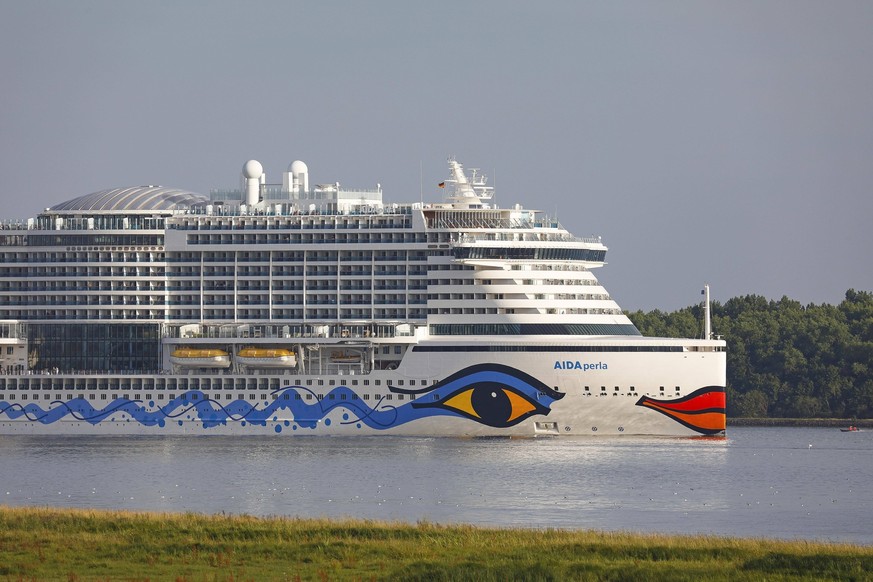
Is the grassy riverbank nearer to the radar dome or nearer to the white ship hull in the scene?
the white ship hull

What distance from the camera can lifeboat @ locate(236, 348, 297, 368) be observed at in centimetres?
9056

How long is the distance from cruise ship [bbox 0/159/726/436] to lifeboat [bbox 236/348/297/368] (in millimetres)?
94

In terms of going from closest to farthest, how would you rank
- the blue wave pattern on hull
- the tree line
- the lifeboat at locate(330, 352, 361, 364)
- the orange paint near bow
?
the orange paint near bow
the blue wave pattern on hull
the lifeboat at locate(330, 352, 361, 364)
the tree line

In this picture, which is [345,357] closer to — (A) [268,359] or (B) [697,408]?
(A) [268,359]

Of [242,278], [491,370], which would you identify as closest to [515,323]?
[491,370]

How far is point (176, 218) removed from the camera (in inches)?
3757

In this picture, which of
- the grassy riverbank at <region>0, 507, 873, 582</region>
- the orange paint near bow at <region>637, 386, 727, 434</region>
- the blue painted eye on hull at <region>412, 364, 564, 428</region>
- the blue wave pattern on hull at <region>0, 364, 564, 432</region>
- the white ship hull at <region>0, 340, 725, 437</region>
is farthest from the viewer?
the blue wave pattern on hull at <region>0, 364, 564, 432</region>

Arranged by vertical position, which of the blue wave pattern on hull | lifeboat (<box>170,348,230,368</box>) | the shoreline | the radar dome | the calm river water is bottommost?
the shoreline

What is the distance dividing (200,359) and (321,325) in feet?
22.3

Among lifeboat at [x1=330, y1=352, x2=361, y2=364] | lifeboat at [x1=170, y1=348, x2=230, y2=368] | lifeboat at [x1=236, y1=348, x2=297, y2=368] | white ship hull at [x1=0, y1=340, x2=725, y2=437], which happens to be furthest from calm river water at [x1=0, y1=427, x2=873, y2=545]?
lifeboat at [x1=330, y1=352, x2=361, y2=364]

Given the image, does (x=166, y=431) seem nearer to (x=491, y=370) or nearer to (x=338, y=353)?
(x=338, y=353)

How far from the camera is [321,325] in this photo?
92.2 m

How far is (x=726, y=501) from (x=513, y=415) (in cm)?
2744

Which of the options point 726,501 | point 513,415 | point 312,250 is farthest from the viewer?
point 312,250
